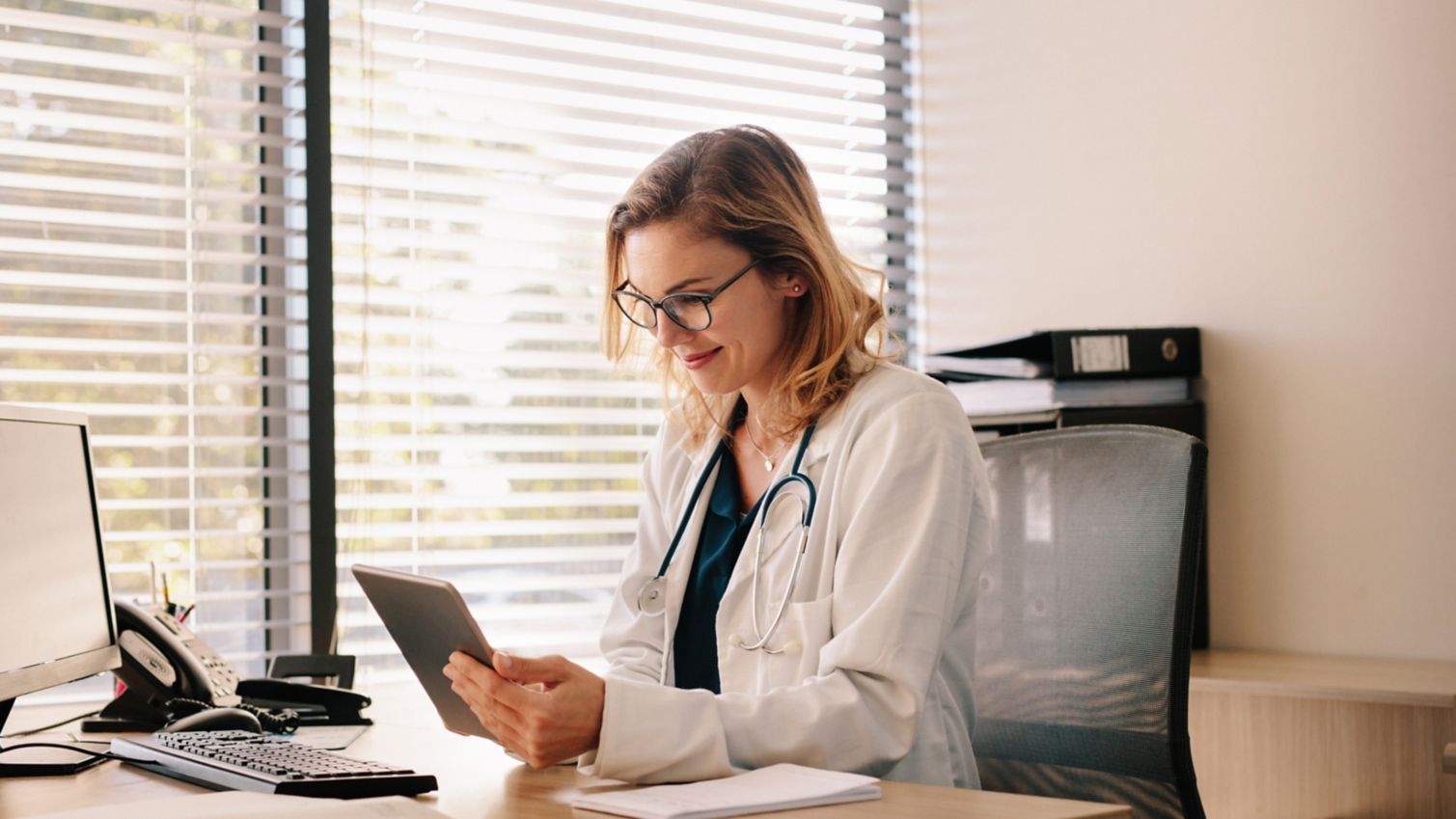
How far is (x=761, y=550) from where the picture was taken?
1.53m

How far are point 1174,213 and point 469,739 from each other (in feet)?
5.84

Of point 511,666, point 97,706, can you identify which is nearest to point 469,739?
point 511,666

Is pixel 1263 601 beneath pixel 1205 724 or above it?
above

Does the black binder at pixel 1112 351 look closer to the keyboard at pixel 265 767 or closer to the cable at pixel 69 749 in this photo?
the keyboard at pixel 265 767

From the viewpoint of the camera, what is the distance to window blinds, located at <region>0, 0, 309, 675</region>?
226cm

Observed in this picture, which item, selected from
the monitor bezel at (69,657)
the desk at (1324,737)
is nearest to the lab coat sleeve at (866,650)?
the monitor bezel at (69,657)

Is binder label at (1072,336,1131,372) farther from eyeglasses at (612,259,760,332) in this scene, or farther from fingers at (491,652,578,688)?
fingers at (491,652,578,688)

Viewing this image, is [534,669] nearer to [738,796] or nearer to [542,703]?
[542,703]

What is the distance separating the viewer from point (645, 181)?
1.67 m

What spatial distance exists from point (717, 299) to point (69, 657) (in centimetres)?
88

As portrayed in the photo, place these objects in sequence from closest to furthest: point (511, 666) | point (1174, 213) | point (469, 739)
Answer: point (511, 666)
point (469, 739)
point (1174, 213)

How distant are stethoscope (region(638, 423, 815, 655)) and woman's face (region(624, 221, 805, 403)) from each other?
0.14 metres

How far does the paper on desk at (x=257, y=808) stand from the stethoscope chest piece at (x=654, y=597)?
0.67 meters

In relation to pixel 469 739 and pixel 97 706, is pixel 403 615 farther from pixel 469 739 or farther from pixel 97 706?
pixel 97 706
